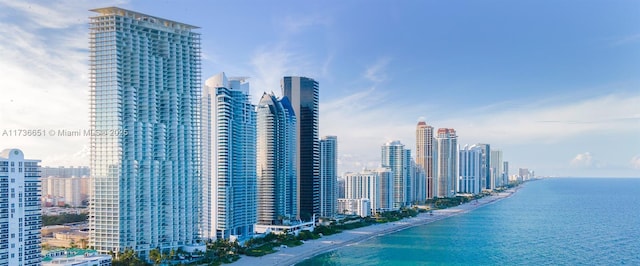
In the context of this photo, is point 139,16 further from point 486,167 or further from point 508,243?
point 486,167

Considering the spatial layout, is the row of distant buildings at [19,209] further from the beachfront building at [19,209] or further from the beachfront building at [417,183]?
the beachfront building at [417,183]

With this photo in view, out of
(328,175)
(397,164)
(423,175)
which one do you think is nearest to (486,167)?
(423,175)

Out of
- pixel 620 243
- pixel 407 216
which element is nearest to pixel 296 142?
pixel 407 216

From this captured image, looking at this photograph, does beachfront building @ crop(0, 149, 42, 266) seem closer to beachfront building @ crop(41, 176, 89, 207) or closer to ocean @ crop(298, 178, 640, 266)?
beachfront building @ crop(41, 176, 89, 207)

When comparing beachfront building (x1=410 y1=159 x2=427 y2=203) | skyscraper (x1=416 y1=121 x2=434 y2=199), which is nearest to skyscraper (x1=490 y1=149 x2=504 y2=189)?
skyscraper (x1=416 y1=121 x2=434 y2=199)

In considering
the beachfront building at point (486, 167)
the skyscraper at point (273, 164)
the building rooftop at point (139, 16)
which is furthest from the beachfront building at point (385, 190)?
the beachfront building at point (486, 167)
